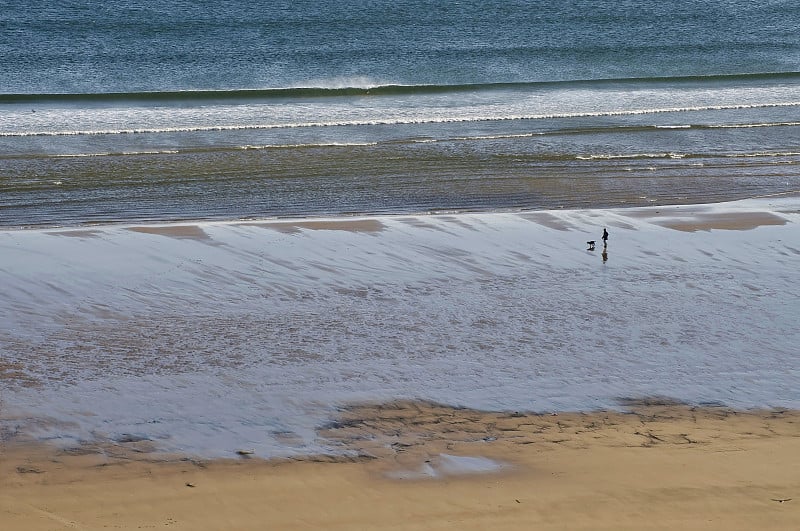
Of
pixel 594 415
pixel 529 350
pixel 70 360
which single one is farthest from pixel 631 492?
pixel 70 360

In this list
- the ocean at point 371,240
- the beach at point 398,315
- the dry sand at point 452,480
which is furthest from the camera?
the ocean at point 371,240

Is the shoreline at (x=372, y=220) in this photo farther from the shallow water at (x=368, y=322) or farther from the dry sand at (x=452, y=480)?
the dry sand at (x=452, y=480)

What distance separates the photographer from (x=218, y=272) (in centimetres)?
1338

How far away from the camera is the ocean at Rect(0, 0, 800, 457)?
10242 millimetres

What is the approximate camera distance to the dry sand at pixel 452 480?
7.91m

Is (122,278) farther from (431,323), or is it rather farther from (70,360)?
(431,323)

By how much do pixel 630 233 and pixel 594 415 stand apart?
6.11m

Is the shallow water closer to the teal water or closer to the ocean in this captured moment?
the ocean

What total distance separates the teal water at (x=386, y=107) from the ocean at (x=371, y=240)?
0.40 feet

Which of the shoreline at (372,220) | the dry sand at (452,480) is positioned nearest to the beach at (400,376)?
the dry sand at (452,480)

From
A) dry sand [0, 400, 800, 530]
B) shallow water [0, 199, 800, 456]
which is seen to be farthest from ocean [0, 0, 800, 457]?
dry sand [0, 400, 800, 530]

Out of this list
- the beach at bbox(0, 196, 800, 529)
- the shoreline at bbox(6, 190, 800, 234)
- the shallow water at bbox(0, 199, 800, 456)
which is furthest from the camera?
the shoreline at bbox(6, 190, 800, 234)

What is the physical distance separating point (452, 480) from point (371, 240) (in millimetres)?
6770

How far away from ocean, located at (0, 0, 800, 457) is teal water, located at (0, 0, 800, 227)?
0.12 m
